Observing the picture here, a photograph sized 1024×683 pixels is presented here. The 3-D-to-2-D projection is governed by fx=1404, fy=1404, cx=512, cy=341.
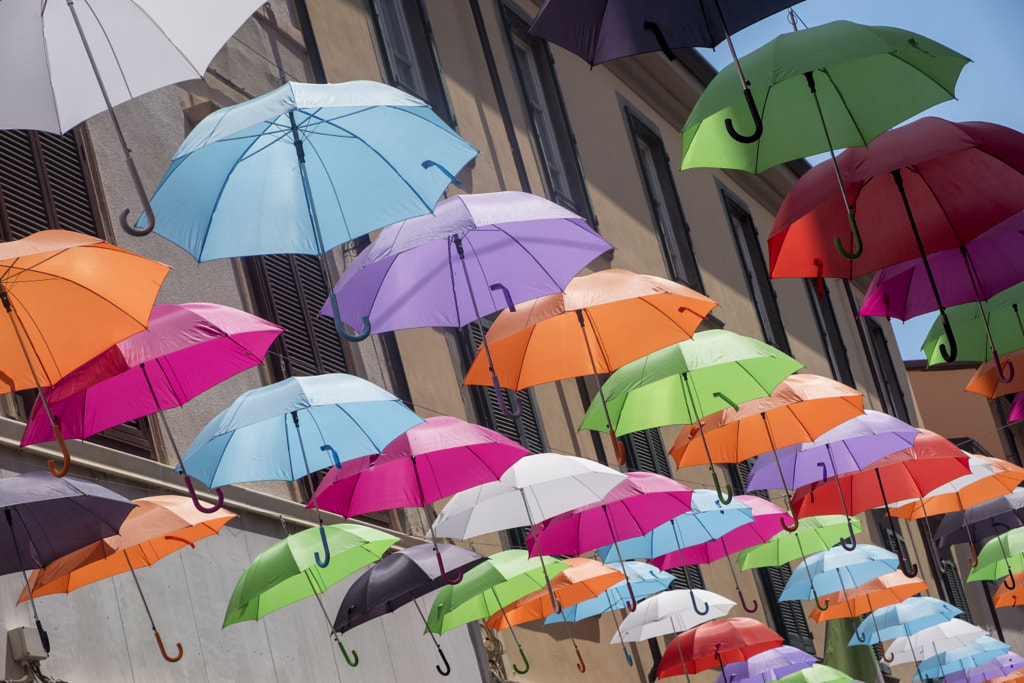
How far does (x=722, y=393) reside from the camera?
9.10 m

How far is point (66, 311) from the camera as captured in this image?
20.0 ft

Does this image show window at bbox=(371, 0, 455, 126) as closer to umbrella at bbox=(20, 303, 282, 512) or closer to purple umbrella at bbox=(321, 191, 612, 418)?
purple umbrella at bbox=(321, 191, 612, 418)

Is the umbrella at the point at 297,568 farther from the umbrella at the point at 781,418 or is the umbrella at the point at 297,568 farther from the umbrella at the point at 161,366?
the umbrella at the point at 781,418

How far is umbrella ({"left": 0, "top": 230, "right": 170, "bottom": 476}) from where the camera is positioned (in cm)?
605

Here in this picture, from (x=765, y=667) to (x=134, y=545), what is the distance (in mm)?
7102

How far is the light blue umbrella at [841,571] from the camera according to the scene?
13.5m

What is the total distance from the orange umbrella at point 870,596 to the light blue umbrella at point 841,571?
1.51 ft

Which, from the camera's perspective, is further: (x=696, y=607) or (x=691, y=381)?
(x=696, y=607)

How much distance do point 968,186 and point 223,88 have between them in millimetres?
6503

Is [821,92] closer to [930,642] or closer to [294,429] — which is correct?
[294,429]

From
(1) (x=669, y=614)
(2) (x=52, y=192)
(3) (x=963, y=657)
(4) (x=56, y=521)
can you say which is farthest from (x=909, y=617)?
(4) (x=56, y=521)

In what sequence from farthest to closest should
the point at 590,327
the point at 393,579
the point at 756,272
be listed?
the point at 756,272
the point at 393,579
the point at 590,327

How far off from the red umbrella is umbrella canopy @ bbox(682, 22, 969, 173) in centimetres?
659

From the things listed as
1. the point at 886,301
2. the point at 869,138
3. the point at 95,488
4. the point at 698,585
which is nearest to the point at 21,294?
the point at 95,488
